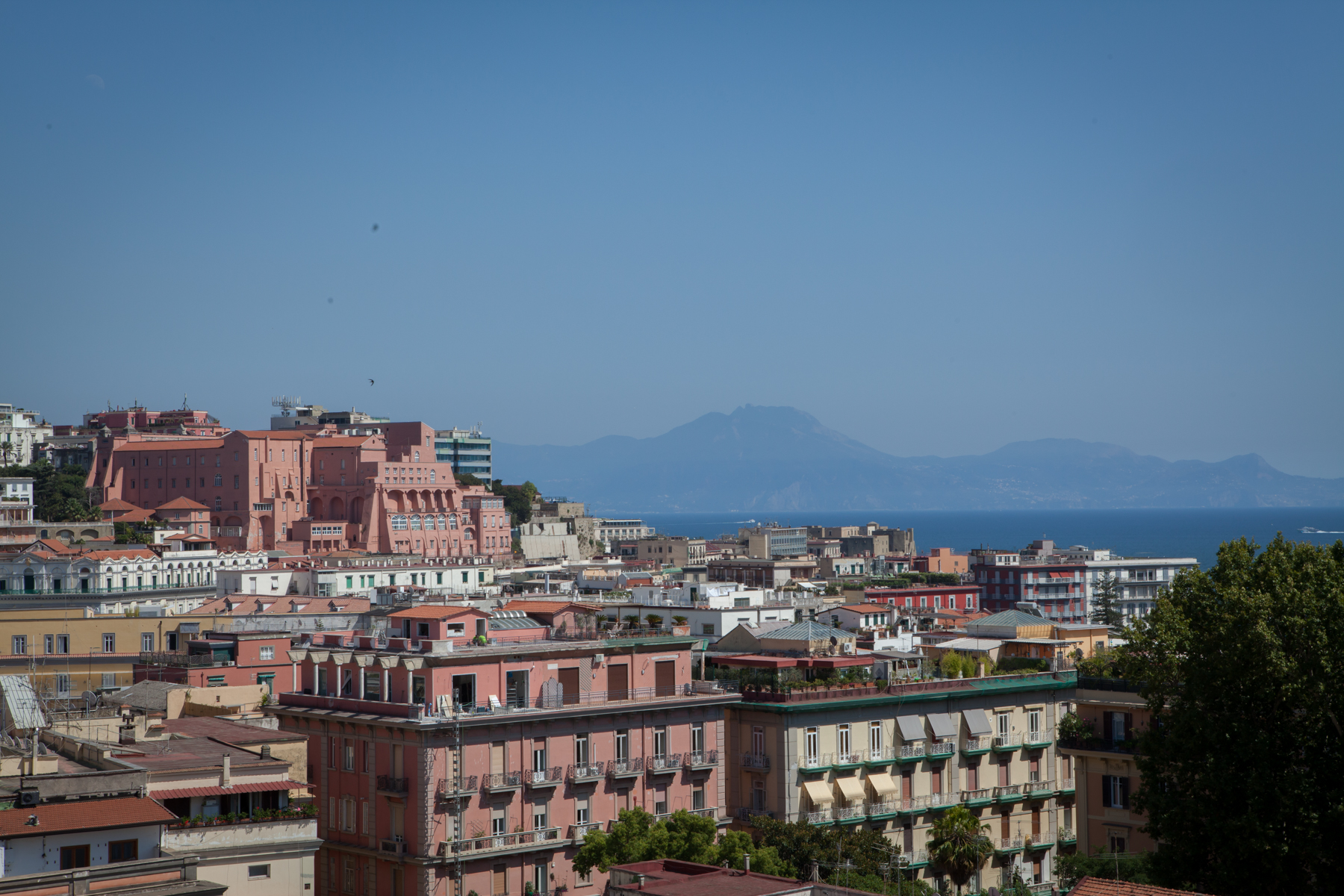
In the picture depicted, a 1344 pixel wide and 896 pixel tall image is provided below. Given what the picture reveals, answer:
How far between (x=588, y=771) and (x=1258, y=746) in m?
18.2

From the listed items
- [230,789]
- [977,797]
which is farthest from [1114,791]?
[230,789]

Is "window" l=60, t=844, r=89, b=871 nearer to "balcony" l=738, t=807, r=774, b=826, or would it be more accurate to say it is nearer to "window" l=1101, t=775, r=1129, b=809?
"balcony" l=738, t=807, r=774, b=826

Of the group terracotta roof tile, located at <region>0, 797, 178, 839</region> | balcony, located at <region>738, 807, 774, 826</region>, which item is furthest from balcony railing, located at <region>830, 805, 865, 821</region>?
terracotta roof tile, located at <region>0, 797, 178, 839</region>

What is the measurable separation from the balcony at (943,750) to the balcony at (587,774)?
11026mm

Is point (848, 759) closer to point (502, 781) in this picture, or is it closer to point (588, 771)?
point (588, 771)

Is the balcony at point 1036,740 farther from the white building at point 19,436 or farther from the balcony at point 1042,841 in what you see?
the white building at point 19,436

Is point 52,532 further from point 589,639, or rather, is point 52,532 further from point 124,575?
point 589,639

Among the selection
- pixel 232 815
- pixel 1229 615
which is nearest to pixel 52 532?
pixel 232 815

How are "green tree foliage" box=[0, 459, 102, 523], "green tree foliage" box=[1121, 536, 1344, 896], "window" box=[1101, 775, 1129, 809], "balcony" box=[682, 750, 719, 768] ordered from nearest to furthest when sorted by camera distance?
1. "green tree foliage" box=[1121, 536, 1344, 896]
2. "window" box=[1101, 775, 1129, 809]
3. "balcony" box=[682, 750, 719, 768]
4. "green tree foliage" box=[0, 459, 102, 523]

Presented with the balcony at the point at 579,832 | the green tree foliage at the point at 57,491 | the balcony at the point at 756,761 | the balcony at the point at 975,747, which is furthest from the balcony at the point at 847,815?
the green tree foliage at the point at 57,491

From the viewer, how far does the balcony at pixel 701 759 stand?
151 feet

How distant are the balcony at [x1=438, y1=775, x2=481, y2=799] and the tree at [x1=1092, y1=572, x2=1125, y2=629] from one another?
83483 millimetres

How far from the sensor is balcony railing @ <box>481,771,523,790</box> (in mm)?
41594

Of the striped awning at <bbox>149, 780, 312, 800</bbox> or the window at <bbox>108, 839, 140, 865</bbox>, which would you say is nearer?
the window at <bbox>108, 839, 140, 865</bbox>
